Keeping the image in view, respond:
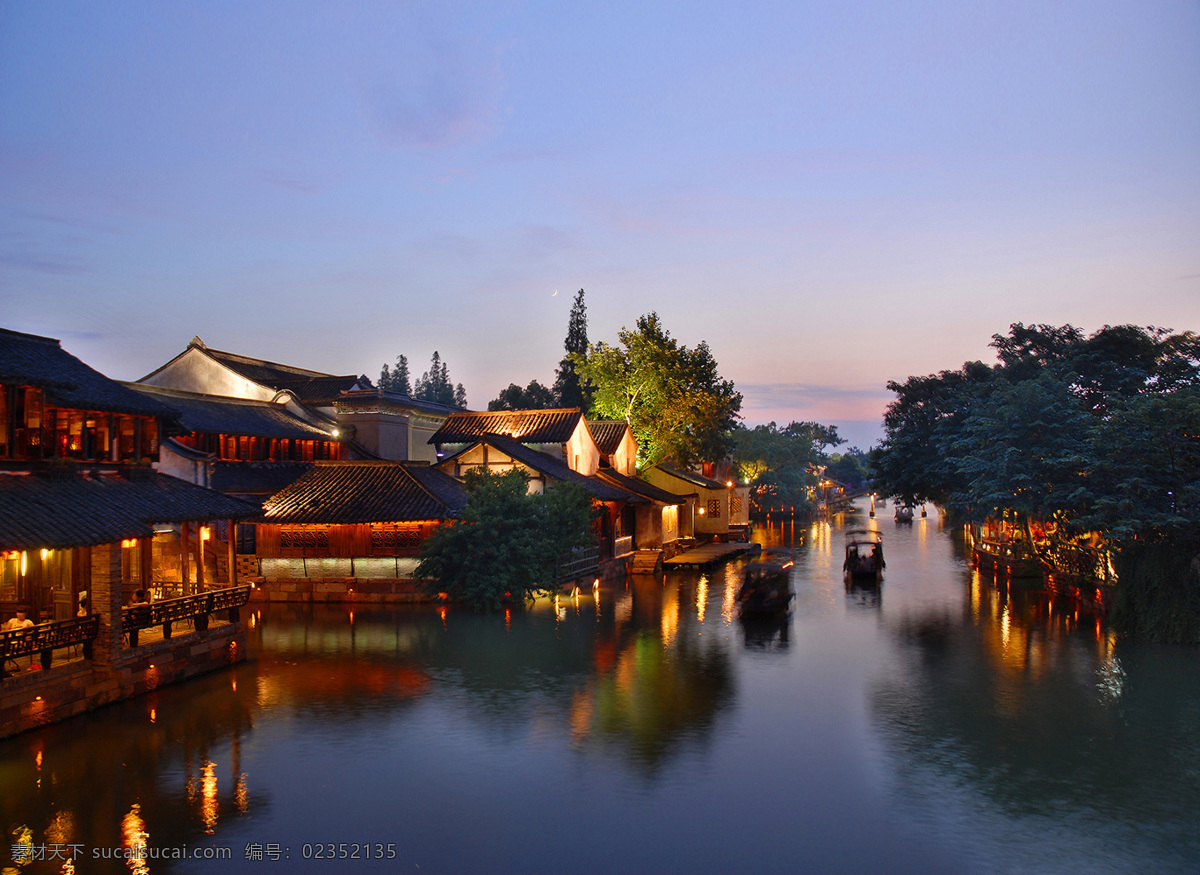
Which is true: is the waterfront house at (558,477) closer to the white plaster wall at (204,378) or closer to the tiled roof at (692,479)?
the tiled roof at (692,479)

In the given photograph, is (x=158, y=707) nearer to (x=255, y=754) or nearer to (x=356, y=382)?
(x=255, y=754)

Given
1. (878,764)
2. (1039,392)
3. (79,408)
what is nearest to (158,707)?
(79,408)

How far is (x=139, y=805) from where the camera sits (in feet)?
50.6

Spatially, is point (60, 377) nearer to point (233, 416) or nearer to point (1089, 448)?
point (233, 416)

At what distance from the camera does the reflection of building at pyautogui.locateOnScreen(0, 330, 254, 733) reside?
1933 centimetres

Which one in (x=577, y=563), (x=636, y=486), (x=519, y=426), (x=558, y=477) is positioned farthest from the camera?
(x=636, y=486)

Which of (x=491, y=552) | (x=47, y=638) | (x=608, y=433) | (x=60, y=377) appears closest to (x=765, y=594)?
(x=491, y=552)

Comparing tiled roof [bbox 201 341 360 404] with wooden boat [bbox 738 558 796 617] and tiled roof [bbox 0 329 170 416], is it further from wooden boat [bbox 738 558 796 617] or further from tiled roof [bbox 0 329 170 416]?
wooden boat [bbox 738 558 796 617]

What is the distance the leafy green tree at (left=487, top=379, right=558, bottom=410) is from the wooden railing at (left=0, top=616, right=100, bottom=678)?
265 feet

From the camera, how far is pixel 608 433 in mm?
63781

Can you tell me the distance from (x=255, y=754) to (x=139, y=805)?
9.48 ft

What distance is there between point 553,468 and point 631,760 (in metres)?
32.2

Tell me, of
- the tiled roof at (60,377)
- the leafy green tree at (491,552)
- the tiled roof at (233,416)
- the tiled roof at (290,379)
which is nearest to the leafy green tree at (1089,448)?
the leafy green tree at (491,552)

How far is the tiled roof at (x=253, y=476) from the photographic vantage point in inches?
1692
